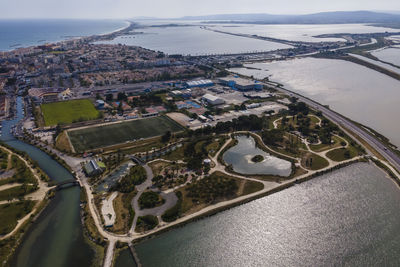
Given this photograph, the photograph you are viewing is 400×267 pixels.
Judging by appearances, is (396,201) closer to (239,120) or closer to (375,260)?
(375,260)

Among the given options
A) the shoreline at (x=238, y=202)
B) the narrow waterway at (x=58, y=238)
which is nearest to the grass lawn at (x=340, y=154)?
the shoreline at (x=238, y=202)

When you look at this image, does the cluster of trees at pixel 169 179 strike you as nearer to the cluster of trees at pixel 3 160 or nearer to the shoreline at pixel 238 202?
the shoreline at pixel 238 202

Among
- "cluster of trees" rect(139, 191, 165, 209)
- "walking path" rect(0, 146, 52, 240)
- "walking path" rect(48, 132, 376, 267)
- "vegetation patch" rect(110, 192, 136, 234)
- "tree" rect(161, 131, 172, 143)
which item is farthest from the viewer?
"tree" rect(161, 131, 172, 143)

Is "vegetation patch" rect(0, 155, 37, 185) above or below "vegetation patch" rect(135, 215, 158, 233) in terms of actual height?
below

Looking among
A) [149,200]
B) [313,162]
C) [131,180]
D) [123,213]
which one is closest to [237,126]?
[313,162]

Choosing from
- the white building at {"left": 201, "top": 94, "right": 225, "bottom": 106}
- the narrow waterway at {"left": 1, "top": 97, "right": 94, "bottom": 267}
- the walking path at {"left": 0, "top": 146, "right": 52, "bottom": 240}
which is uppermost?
the white building at {"left": 201, "top": 94, "right": 225, "bottom": 106}

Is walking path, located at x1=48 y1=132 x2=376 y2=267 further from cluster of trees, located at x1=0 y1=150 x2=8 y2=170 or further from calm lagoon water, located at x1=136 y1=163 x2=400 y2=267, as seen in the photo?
cluster of trees, located at x1=0 y1=150 x2=8 y2=170

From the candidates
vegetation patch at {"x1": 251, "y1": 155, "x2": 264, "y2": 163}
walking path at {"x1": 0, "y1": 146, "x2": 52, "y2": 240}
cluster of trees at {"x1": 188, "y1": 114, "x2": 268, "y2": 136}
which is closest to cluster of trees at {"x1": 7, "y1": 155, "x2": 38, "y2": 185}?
walking path at {"x1": 0, "y1": 146, "x2": 52, "y2": 240}
